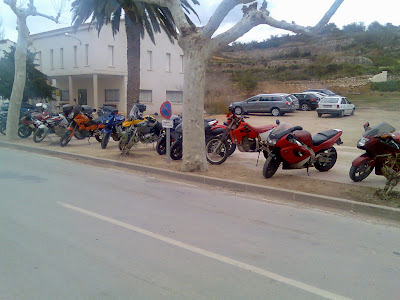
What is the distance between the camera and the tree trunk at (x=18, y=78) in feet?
48.9

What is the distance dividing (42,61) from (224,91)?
62.8 ft

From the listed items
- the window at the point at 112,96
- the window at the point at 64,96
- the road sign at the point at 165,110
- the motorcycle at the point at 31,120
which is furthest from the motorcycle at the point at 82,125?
the window at the point at 64,96

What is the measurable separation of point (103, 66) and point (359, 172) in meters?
24.7

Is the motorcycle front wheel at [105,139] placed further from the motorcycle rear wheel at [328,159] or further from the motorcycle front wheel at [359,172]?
the motorcycle front wheel at [359,172]

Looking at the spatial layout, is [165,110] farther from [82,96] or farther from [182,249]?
[82,96]

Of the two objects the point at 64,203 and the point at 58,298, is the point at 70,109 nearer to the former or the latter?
the point at 64,203

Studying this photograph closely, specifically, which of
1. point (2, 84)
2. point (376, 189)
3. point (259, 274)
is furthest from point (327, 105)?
point (259, 274)

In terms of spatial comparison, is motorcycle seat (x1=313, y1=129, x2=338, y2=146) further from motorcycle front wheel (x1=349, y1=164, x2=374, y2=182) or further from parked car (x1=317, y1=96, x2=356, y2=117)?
parked car (x1=317, y1=96, x2=356, y2=117)

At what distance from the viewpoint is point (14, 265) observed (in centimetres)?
416

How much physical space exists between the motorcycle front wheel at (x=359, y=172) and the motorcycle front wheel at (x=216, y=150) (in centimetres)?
346

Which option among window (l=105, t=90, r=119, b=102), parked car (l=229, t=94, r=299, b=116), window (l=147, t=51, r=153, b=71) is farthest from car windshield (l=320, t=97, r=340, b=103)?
window (l=105, t=90, r=119, b=102)

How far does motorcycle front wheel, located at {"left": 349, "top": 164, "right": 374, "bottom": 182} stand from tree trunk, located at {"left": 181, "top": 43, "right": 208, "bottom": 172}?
357cm

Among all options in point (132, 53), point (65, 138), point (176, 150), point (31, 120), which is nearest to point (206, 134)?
point (176, 150)

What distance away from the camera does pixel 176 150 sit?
11047 mm
